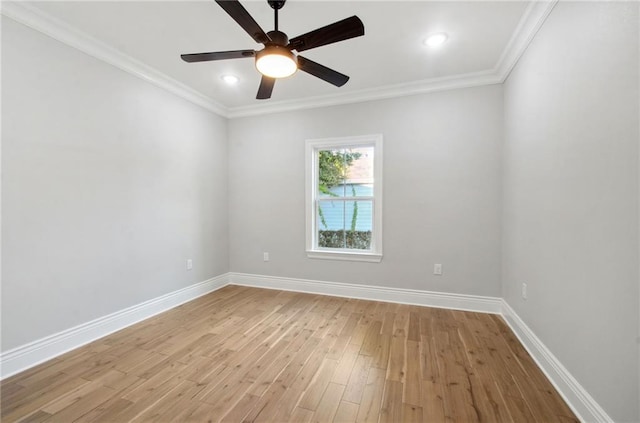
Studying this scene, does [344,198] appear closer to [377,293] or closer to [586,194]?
[377,293]

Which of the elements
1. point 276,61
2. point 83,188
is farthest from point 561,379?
point 83,188

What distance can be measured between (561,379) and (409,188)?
2.13 meters

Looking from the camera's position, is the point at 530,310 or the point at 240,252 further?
the point at 240,252

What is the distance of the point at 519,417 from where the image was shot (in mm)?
1532

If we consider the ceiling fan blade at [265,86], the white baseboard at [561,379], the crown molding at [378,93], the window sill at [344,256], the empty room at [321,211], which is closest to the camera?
the white baseboard at [561,379]

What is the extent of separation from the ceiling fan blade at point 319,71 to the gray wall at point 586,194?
1431 mm

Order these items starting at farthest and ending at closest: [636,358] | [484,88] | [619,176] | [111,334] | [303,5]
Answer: [484,88] → [111,334] → [303,5] → [619,176] → [636,358]

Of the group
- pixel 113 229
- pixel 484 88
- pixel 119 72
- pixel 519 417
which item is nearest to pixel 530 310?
pixel 519 417

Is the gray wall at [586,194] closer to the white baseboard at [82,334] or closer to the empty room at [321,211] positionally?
the empty room at [321,211]

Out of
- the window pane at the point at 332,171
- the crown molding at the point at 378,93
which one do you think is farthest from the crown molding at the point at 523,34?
the window pane at the point at 332,171

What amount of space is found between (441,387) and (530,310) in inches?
42.2

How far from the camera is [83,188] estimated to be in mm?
2352

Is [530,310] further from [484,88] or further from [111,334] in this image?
[111,334]

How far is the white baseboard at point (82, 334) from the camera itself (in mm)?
1951
